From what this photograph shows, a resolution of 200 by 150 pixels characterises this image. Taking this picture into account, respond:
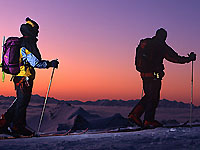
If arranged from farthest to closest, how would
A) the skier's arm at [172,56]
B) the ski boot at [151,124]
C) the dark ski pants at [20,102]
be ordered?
the skier's arm at [172,56] < the ski boot at [151,124] < the dark ski pants at [20,102]

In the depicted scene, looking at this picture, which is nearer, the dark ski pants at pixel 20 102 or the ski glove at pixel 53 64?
the ski glove at pixel 53 64

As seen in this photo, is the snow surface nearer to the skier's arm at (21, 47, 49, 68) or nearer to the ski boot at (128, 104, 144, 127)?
the skier's arm at (21, 47, 49, 68)

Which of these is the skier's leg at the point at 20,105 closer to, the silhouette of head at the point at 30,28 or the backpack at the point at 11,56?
the backpack at the point at 11,56

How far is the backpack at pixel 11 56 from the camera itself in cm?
525

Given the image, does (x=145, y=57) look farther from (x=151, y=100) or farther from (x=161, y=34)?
(x=151, y=100)

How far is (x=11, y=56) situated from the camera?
524 cm

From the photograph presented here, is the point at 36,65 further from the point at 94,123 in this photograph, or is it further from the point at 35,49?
the point at 94,123

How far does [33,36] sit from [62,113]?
45.0 ft

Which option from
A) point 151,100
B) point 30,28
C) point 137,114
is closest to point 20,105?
point 30,28

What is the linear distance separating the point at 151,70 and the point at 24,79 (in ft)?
9.76

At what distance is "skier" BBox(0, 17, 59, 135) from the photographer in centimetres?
525

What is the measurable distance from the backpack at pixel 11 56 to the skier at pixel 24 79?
0.27 ft

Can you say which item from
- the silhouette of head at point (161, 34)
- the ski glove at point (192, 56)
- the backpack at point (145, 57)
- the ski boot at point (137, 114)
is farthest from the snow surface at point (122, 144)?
the silhouette of head at point (161, 34)

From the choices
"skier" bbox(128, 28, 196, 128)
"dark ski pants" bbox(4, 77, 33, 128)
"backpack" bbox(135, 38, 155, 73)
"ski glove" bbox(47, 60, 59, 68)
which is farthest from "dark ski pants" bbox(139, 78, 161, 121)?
"dark ski pants" bbox(4, 77, 33, 128)
